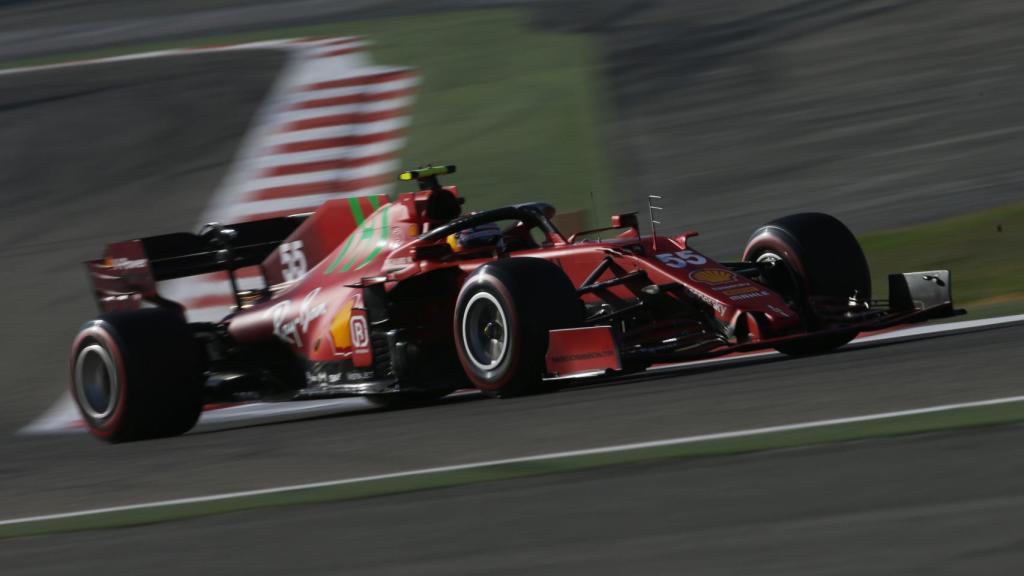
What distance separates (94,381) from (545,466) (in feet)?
14.6

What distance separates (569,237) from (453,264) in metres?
0.69

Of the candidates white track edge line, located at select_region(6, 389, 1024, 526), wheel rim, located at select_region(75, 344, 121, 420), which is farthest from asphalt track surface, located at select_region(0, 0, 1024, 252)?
white track edge line, located at select_region(6, 389, 1024, 526)

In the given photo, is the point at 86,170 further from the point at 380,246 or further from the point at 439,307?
the point at 439,307

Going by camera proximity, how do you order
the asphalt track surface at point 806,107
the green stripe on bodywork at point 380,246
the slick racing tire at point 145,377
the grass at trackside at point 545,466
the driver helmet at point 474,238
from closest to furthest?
1. the grass at trackside at point 545,466
2. the driver helmet at point 474,238
3. the slick racing tire at point 145,377
4. the green stripe on bodywork at point 380,246
5. the asphalt track surface at point 806,107

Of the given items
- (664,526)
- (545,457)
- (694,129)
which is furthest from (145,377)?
(694,129)

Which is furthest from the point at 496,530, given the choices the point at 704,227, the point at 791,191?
the point at 791,191

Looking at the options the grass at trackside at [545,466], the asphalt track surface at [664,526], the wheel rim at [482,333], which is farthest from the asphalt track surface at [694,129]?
the asphalt track surface at [664,526]

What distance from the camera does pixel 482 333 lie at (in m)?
8.36

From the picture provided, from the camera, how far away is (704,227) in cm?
1336

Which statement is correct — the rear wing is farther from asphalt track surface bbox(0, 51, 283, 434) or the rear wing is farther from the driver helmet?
the driver helmet

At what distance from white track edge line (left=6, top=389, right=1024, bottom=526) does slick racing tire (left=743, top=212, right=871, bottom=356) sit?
2495 millimetres

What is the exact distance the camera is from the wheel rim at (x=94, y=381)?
30.9 feet

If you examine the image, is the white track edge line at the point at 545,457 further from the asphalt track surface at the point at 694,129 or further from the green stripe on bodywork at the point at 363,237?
the asphalt track surface at the point at 694,129

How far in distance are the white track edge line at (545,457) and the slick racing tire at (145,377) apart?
277 centimetres
